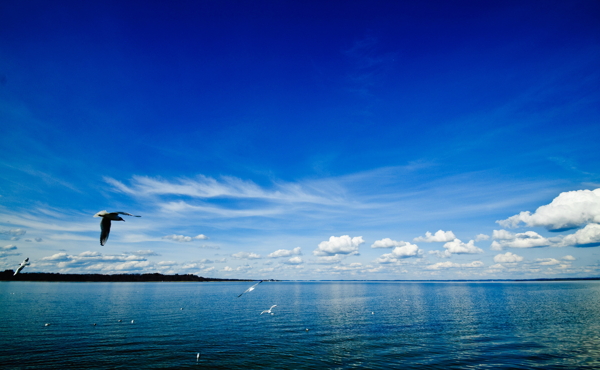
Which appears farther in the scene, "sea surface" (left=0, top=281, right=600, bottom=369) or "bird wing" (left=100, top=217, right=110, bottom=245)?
"sea surface" (left=0, top=281, right=600, bottom=369)

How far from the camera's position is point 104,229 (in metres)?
18.1

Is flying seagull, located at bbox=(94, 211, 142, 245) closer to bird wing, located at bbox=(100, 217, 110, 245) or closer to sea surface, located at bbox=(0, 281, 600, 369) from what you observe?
bird wing, located at bbox=(100, 217, 110, 245)

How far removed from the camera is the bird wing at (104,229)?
58.2 ft

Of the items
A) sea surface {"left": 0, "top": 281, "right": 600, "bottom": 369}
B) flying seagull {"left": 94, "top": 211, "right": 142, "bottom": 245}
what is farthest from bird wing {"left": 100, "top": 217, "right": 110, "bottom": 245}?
sea surface {"left": 0, "top": 281, "right": 600, "bottom": 369}

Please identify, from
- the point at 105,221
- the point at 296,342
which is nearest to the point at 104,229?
the point at 105,221

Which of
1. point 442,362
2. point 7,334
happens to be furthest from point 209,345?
point 7,334

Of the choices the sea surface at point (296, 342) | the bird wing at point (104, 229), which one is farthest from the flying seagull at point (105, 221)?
the sea surface at point (296, 342)

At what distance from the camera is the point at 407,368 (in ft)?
97.9

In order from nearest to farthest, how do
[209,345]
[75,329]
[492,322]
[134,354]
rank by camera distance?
1. [134,354]
2. [209,345]
3. [75,329]
4. [492,322]

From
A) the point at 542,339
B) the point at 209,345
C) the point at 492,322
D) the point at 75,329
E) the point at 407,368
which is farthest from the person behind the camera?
the point at 492,322

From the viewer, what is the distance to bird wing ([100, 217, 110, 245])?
17.7 metres

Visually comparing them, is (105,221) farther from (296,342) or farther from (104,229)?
(296,342)

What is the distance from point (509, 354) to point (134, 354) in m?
42.6

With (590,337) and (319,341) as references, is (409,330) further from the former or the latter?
(590,337)
